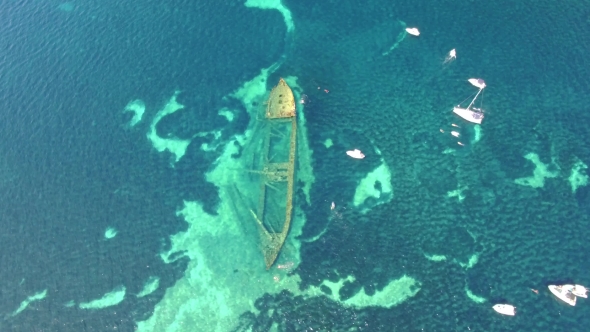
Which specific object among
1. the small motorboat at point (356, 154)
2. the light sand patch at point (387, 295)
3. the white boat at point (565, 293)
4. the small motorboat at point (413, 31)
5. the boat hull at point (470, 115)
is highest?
the small motorboat at point (413, 31)

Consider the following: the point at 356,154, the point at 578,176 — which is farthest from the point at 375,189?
the point at 578,176

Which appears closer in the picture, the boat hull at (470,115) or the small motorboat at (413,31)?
the boat hull at (470,115)

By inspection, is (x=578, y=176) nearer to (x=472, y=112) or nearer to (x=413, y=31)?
(x=472, y=112)

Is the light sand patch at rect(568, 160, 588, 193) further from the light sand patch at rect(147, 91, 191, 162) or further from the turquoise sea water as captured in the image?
the light sand patch at rect(147, 91, 191, 162)

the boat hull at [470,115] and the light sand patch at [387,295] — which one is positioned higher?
the boat hull at [470,115]

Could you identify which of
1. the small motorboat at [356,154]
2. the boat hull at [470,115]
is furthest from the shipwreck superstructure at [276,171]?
the boat hull at [470,115]

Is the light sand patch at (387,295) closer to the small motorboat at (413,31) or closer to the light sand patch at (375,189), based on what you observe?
the light sand patch at (375,189)

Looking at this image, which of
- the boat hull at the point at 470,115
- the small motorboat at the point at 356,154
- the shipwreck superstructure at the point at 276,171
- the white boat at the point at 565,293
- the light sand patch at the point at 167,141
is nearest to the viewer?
the white boat at the point at 565,293
